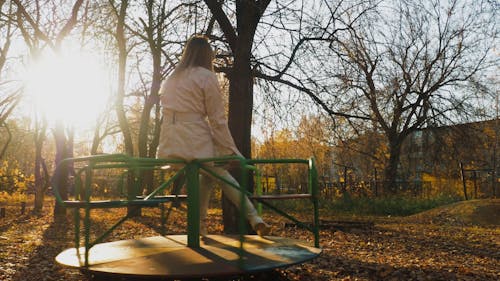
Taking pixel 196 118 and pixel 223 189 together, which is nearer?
pixel 196 118

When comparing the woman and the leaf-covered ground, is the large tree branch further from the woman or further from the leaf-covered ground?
the woman

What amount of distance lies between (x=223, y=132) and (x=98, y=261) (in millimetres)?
1418

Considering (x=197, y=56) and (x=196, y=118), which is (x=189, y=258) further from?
(x=197, y=56)

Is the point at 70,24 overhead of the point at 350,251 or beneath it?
overhead

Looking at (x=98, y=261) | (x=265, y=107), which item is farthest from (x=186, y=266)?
(x=265, y=107)

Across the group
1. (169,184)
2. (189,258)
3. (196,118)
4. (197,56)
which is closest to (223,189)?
(169,184)

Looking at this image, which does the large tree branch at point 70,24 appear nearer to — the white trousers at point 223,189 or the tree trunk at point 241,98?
the tree trunk at point 241,98

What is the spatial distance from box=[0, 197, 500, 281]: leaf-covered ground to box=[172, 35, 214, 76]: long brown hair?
6.95 ft

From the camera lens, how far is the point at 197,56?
436 centimetres

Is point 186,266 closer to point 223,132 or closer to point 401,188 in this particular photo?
point 223,132

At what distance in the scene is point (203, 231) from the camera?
15.4ft

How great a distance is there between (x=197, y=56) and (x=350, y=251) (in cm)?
431

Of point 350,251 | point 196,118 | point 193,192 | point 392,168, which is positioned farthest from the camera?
point 392,168

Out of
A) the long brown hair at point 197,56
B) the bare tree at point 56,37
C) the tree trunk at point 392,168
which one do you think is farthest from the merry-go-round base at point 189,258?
the tree trunk at point 392,168
